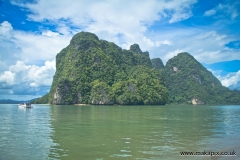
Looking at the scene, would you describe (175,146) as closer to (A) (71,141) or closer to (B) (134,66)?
(A) (71,141)

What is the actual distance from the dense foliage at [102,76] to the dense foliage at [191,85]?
33.3 m

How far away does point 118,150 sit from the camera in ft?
36.1

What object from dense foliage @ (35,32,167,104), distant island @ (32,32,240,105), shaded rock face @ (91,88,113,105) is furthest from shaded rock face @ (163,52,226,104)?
shaded rock face @ (91,88,113,105)

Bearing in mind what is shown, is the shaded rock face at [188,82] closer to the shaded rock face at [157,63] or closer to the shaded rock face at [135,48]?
the shaded rock face at [157,63]

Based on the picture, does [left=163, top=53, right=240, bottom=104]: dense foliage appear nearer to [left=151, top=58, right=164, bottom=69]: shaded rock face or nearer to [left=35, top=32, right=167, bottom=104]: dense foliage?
[left=151, top=58, right=164, bottom=69]: shaded rock face

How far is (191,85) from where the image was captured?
6137 inches

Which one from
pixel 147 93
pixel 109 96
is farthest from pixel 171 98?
pixel 109 96

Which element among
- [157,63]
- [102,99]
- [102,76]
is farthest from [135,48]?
[102,99]

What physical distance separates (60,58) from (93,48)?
28794 millimetres

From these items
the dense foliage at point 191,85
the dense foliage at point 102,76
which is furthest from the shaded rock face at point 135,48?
the dense foliage at point 191,85

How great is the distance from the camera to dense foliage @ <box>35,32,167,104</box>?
10019 centimetres

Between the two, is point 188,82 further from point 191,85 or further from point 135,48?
point 135,48

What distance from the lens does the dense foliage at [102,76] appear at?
100m

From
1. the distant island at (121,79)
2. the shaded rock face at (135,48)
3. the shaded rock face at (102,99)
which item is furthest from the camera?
the shaded rock face at (135,48)
